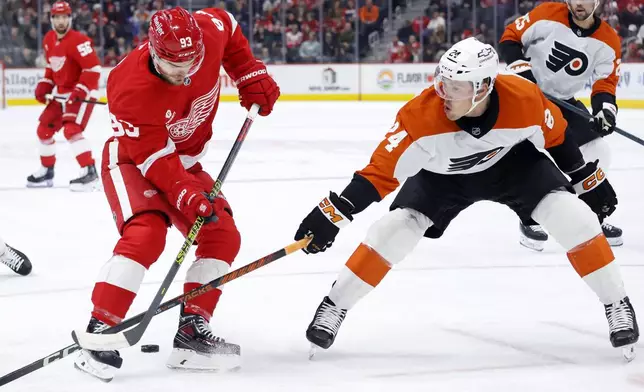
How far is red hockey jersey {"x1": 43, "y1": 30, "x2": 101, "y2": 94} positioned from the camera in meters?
6.48

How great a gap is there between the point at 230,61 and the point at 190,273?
79 cm

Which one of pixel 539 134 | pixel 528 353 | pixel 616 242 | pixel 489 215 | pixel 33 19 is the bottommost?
pixel 33 19

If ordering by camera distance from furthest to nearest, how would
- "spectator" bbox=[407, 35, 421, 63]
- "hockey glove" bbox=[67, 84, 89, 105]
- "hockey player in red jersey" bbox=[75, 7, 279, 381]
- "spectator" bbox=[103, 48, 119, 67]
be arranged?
"spectator" bbox=[103, 48, 119, 67] < "spectator" bbox=[407, 35, 421, 63] < "hockey glove" bbox=[67, 84, 89, 105] < "hockey player in red jersey" bbox=[75, 7, 279, 381]

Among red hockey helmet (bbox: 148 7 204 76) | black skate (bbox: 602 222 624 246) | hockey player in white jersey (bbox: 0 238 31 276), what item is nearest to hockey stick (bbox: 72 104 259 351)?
red hockey helmet (bbox: 148 7 204 76)

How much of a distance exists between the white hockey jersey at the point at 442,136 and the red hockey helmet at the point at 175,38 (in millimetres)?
580

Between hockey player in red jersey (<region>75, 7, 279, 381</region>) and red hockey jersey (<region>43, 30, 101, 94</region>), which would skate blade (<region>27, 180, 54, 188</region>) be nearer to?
red hockey jersey (<region>43, 30, 101, 94</region>)

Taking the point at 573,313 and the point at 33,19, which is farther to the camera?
the point at 33,19

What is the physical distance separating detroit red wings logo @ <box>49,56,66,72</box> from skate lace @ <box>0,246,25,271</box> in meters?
3.01

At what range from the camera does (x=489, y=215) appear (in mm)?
5211

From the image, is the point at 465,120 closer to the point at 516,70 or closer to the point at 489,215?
the point at 516,70

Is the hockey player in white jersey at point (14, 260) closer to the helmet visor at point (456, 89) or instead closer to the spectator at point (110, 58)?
the helmet visor at point (456, 89)

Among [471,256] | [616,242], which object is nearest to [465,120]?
[471,256]

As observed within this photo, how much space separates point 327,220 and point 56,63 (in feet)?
15.0

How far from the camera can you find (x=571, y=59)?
178 inches
